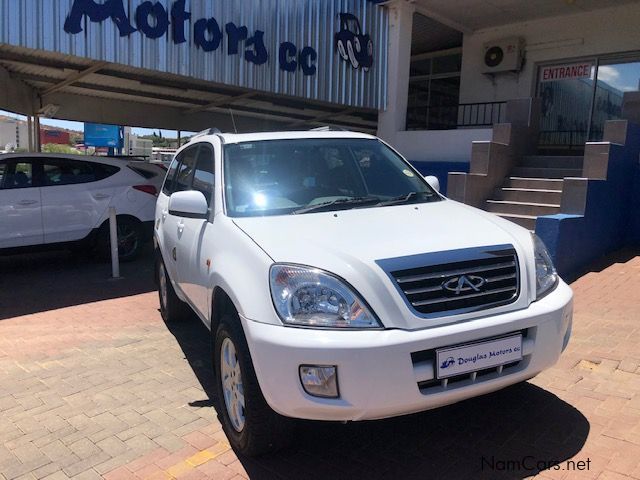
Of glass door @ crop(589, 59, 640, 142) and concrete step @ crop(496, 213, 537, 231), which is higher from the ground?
glass door @ crop(589, 59, 640, 142)

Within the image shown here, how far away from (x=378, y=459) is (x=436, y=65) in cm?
1405

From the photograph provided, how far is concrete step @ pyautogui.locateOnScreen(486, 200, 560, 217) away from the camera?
26.2 feet

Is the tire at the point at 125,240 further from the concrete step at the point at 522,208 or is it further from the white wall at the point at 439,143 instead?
the white wall at the point at 439,143

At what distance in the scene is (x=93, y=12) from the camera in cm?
761

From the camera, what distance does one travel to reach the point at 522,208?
8.27 meters

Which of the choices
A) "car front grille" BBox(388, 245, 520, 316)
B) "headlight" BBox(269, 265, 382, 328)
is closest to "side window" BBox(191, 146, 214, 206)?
"headlight" BBox(269, 265, 382, 328)

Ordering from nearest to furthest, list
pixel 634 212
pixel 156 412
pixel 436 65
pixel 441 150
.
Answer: pixel 156 412 < pixel 634 212 < pixel 441 150 < pixel 436 65

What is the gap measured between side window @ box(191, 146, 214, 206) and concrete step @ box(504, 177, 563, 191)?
239 inches

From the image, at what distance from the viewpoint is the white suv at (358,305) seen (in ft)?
8.00

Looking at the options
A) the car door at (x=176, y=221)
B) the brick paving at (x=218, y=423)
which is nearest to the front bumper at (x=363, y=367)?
the brick paving at (x=218, y=423)

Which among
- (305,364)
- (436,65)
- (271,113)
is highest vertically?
(436,65)

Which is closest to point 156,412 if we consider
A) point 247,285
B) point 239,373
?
point 239,373

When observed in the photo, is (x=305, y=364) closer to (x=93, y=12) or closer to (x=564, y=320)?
(x=564, y=320)

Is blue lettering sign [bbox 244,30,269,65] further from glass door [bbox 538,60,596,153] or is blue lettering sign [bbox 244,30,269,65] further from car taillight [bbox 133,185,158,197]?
glass door [bbox 538,60,596,153]
